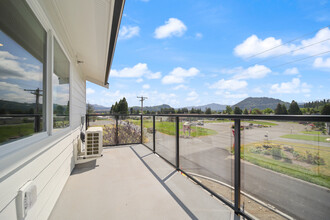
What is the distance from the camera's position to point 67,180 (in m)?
2.55

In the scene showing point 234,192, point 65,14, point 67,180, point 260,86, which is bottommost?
point 67,180

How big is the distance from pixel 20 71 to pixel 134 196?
5.93 ft

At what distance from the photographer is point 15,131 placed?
1028 mm

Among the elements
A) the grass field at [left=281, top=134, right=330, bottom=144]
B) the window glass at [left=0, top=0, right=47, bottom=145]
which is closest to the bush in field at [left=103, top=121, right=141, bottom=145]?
the window glass at [left=0, top=0, right=47, bottom=145]

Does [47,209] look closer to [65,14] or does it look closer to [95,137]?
[95,137]

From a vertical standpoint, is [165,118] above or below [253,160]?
above

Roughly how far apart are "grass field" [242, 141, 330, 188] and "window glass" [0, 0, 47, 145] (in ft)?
6.15

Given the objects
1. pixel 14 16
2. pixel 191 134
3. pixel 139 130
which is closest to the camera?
pixel 14 16

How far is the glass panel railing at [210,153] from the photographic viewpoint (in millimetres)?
1759

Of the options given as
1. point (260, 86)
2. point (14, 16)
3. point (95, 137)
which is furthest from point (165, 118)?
point (260, 86)

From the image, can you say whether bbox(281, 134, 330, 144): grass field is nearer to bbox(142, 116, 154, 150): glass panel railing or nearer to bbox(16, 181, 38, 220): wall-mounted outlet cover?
bbox(16, 181, 38, 220): wall-mounted outlet cover

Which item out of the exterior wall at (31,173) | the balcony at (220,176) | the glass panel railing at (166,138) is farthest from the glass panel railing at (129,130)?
the exterior wall at (31,173)

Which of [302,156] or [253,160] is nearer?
[302,156]

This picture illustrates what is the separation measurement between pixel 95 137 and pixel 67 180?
0.98m
